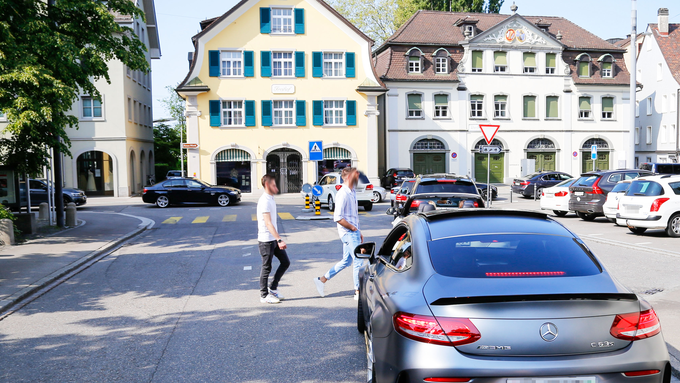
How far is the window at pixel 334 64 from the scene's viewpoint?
4026 centimetres

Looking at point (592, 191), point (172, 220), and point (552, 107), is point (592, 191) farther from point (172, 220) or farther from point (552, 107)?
point (552, 107)

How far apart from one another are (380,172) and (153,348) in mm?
39969

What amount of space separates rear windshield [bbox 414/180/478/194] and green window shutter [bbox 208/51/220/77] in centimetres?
2827

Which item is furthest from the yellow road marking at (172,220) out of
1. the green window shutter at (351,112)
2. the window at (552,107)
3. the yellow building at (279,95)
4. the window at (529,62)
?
the window at (552,107)

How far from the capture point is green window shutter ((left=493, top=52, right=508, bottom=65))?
4562 centimetres

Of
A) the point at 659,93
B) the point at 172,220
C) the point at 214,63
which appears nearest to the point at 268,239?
the point at 172,220

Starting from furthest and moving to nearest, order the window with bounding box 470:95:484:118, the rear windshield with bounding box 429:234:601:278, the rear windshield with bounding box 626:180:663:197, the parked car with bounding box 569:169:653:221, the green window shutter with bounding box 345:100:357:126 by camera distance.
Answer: the window with bounding box 470:95:484:118, the green window shutter with bounding box 345:100:357:126, the parked car with bounding box 569:169:653:221, the rear windshield with bounding box 626:180:663:197, the rear windshield with bounding box 429:234:601:278

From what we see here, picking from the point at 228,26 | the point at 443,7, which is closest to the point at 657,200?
the point at 228,26

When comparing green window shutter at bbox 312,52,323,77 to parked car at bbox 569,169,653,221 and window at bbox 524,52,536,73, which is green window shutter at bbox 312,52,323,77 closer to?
window at bbox 524,52,536,73

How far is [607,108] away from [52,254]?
4487 cm

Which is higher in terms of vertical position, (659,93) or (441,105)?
(659,93)

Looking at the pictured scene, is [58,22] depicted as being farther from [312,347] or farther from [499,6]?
[499,6]

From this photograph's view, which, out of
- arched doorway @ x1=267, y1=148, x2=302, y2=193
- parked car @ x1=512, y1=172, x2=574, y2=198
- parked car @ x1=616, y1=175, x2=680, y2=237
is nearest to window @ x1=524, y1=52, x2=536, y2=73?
parked car @ x1=512, y1=172, x2=574, y2=198

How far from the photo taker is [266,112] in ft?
129
